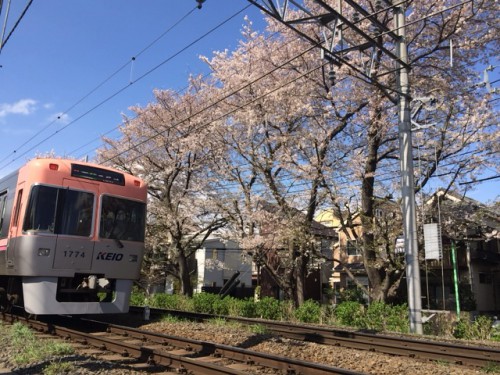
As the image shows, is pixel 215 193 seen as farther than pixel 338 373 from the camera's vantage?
Yes

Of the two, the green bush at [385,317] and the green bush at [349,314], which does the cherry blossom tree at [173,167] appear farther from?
the green bush at [385,317]

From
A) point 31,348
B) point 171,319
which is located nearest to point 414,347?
point 171,319

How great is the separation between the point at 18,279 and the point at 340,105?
432 inches

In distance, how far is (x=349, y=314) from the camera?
13.6 metres

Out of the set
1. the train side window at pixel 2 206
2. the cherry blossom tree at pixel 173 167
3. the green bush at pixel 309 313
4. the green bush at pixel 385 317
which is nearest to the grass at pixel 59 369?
the train side window at pixel 2 206

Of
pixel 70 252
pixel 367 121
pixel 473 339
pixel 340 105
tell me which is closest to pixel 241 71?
pixel 340 105

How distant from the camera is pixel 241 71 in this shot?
58.0ft

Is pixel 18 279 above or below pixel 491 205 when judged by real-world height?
below

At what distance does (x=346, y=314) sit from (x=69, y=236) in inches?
334

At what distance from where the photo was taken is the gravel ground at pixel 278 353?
6.53 metres

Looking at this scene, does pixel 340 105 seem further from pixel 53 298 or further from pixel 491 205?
pixel 53 298

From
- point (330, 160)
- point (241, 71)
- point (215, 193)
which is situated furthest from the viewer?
point (215, 193)

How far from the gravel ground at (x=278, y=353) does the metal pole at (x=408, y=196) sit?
12.6 ft

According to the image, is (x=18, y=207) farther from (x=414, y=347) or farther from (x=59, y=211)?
(x=414, y=347)
